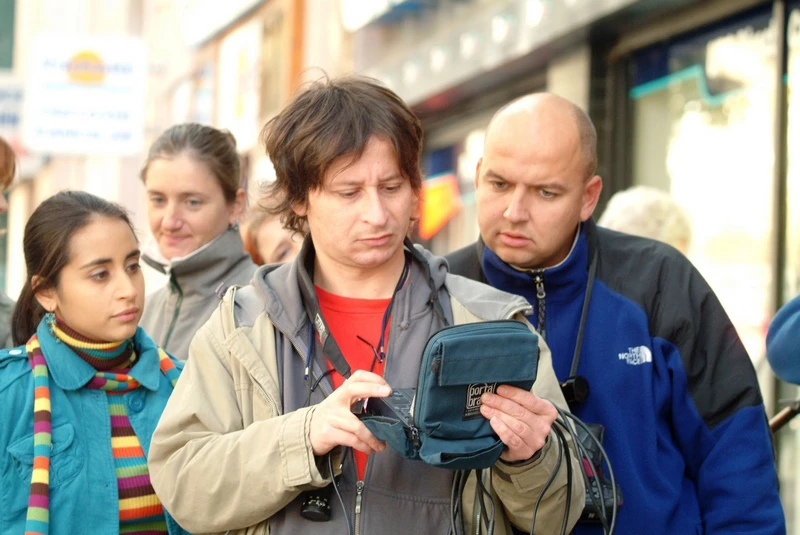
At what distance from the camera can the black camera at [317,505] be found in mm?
2551

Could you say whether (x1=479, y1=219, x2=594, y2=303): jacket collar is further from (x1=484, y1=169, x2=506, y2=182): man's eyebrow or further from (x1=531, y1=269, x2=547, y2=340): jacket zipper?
(x1=484, y1=169, x2=506, y2=182): man's eyebrow

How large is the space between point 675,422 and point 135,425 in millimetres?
1460

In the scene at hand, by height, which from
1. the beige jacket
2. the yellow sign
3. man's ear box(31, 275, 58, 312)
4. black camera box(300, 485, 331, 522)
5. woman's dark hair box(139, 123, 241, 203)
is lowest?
black camera box(300, 485, 331, 522)

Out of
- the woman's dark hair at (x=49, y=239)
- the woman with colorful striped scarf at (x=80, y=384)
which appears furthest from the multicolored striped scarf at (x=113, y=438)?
the woman's dark hair at (x=49, y=239)

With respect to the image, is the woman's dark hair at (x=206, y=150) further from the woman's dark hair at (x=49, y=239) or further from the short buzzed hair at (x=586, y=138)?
the short buzzed hair at (x=586, y=138)

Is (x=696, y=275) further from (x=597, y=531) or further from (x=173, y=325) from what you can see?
(x=173, y=325)

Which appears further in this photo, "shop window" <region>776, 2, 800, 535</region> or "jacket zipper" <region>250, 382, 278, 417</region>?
"shop window" <region>776, 2, 800, 535</region>

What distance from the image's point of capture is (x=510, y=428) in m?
2.35

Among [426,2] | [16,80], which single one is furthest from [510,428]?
[16,80]

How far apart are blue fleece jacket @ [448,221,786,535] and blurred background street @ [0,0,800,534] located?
3.06 feet

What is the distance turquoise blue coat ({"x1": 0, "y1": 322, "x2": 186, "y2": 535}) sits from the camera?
118 inches

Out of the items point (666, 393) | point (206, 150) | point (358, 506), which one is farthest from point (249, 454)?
point (206, 150)

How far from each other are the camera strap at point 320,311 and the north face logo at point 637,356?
0.70 m

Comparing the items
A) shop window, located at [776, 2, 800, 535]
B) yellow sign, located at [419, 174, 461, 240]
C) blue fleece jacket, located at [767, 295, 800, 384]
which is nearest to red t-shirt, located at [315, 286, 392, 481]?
blue fleece jacket, located at [767, 295, 800, 384]
